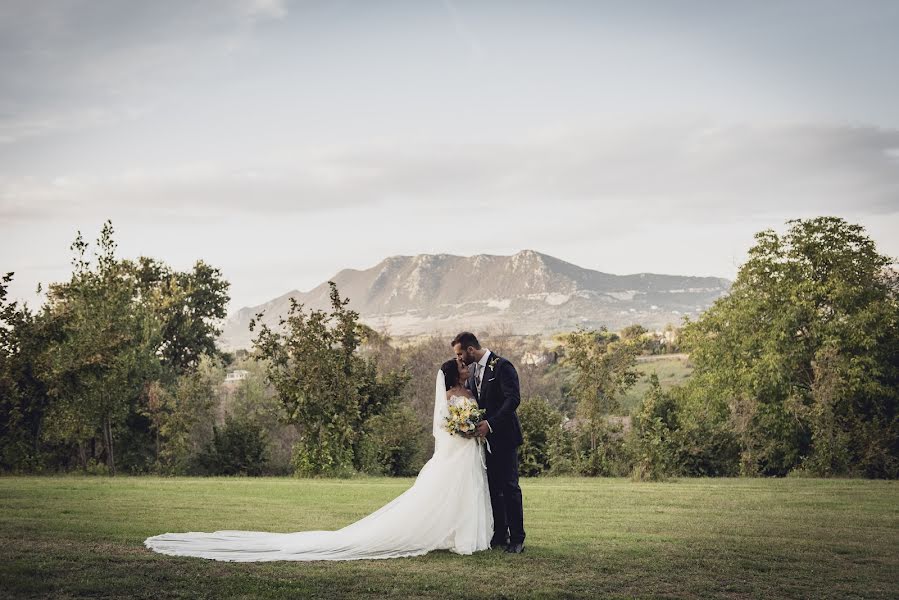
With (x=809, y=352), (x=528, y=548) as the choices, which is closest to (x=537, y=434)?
(x=809, y=352)

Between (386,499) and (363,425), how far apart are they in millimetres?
8675

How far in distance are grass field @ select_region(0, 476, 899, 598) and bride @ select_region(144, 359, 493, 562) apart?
0.30m

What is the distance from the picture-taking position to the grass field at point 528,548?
7.73 meters

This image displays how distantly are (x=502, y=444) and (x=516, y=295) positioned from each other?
506 ft

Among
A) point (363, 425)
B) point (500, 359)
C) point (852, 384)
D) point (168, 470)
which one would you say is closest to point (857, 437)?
point (852, 384)

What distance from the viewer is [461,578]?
818 cm

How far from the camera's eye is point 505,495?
1009cm

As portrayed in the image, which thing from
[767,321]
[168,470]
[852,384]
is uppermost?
[767,321]

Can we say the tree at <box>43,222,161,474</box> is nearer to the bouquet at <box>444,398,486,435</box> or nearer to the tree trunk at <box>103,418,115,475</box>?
the tree trunk at <box>103,418,115,475</box>

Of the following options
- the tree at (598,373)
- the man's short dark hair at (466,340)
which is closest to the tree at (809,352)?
the tree at (598,373)

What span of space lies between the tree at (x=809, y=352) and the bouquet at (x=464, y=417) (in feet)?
58.7

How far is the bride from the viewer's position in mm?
9477

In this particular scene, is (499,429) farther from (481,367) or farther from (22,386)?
(22,386)

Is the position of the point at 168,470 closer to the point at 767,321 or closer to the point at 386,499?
the point at 386,499
